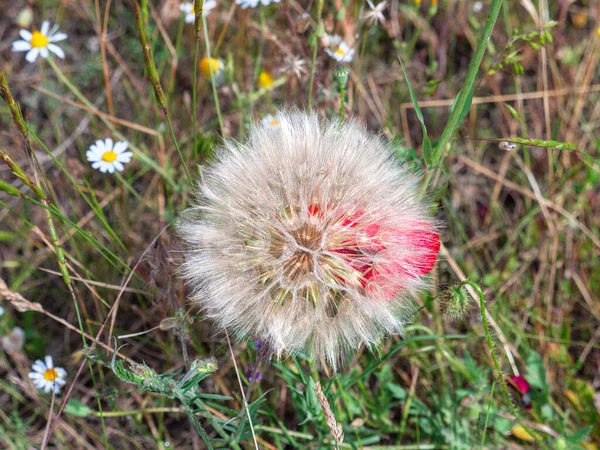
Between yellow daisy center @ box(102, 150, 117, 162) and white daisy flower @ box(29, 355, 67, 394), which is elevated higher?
yellow daisy center @ box(102, 150, 117, 162)

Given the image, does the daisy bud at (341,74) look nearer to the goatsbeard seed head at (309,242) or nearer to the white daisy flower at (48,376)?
the goatsbeard seed head at (309,242)

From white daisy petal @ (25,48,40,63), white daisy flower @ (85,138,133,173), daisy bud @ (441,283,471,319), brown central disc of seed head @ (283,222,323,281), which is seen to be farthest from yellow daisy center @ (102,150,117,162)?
daisy bud @ (441,283,471,319)

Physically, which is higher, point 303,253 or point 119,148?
point 119,148

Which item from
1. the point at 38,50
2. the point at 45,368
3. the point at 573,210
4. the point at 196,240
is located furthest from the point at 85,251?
the point at 573,210

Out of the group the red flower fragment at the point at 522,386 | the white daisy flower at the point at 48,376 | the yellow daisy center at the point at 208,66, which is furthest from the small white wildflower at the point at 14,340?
the red flower fragment at the point at 522,386

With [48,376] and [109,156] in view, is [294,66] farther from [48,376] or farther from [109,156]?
[48,376]

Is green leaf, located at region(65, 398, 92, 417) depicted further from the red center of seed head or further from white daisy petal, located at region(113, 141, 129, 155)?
the red center of seed head

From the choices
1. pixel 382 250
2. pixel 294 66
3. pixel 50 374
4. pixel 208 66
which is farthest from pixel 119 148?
pixel 382 250
